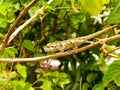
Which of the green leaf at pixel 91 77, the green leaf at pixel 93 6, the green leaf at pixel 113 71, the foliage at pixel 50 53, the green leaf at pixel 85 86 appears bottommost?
the green leaf at pixel 93 6

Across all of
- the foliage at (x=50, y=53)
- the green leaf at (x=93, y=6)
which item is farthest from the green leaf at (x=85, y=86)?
the green leaf at (x=93, y=6)

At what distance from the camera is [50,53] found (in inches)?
34.6

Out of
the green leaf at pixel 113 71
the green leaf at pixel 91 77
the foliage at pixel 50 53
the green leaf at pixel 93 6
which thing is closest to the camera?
the green leaf at pixel 93 6

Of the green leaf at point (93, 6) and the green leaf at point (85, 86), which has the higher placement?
the green leaf at point (85, 86)

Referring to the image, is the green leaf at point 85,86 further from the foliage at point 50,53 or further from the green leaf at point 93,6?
the green leaf at point 93,6

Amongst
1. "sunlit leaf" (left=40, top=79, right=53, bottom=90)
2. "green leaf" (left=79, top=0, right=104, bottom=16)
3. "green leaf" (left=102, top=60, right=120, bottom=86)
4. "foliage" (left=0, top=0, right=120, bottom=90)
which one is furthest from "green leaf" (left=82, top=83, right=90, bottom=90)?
"green leaf" (left=79, top=0, right=104, bottom=16)

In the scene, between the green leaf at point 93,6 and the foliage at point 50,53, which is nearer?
the green leaf at point 93,6

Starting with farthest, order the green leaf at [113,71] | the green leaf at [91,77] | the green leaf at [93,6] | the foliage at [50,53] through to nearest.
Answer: the green leaf at [91,77], the foliage at [50,53], the green leaf at [113,71], the green leaf at [93,6]

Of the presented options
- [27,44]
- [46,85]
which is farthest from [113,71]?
[27,44]

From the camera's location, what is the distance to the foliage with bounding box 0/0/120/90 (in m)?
0.79

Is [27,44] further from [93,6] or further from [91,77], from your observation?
[93,6]

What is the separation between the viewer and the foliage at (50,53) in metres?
0.79

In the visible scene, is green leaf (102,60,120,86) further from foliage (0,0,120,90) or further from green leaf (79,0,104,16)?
green leaf (79,0,104,16)

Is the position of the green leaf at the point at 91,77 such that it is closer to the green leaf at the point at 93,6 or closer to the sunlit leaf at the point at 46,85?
the sunlit leaf at the point at 46,85
